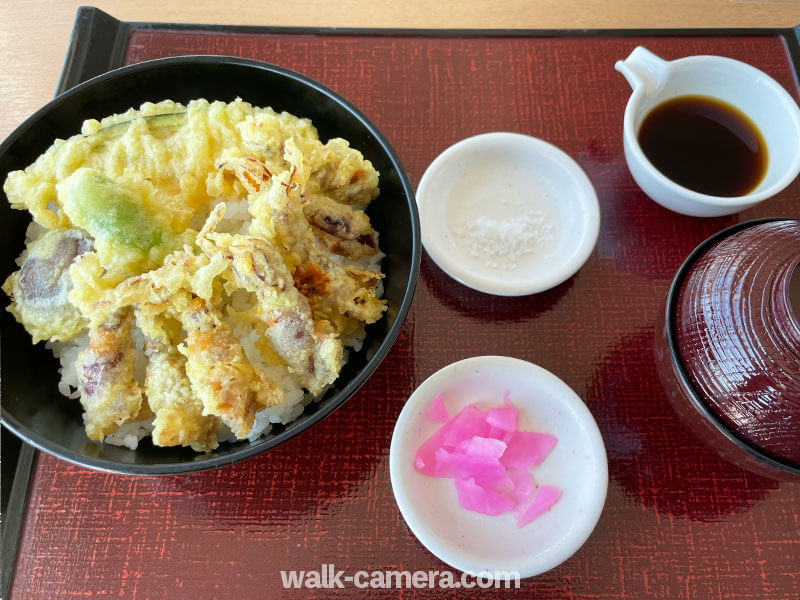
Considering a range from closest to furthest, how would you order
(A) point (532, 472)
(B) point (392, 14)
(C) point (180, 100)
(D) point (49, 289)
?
(D) point (49, 289) < (A) point (532, 472) < (C) point (180, 100) < (B) point (392, 14)

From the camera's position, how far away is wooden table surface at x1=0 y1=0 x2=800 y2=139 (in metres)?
2.22

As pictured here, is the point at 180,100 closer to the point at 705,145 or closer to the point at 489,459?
the point at 489,459

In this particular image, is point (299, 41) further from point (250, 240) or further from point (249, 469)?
point (249, 469)

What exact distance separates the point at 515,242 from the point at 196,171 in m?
0.96

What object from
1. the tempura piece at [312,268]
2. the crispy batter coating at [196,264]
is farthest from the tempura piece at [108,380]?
the tempura piece at [312,268]

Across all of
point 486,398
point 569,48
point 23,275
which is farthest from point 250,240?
point 569,48

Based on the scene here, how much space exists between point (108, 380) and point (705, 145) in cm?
188

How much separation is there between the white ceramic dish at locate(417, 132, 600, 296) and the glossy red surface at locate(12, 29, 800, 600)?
0.30 ft

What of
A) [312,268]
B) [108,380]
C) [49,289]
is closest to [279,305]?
[312,268]

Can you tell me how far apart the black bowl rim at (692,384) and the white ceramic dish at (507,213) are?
0.92 feet

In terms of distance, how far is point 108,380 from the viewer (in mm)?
1357

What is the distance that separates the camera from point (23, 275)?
148 centimetres

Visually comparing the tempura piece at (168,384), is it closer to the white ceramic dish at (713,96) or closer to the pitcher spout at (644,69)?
the white ceramic dish at (713,96)

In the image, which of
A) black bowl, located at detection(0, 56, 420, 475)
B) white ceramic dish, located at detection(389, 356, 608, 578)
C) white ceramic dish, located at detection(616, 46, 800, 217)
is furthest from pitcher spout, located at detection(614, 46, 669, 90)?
white ceramic dish, located at detection(389, 356, 608, 578)
